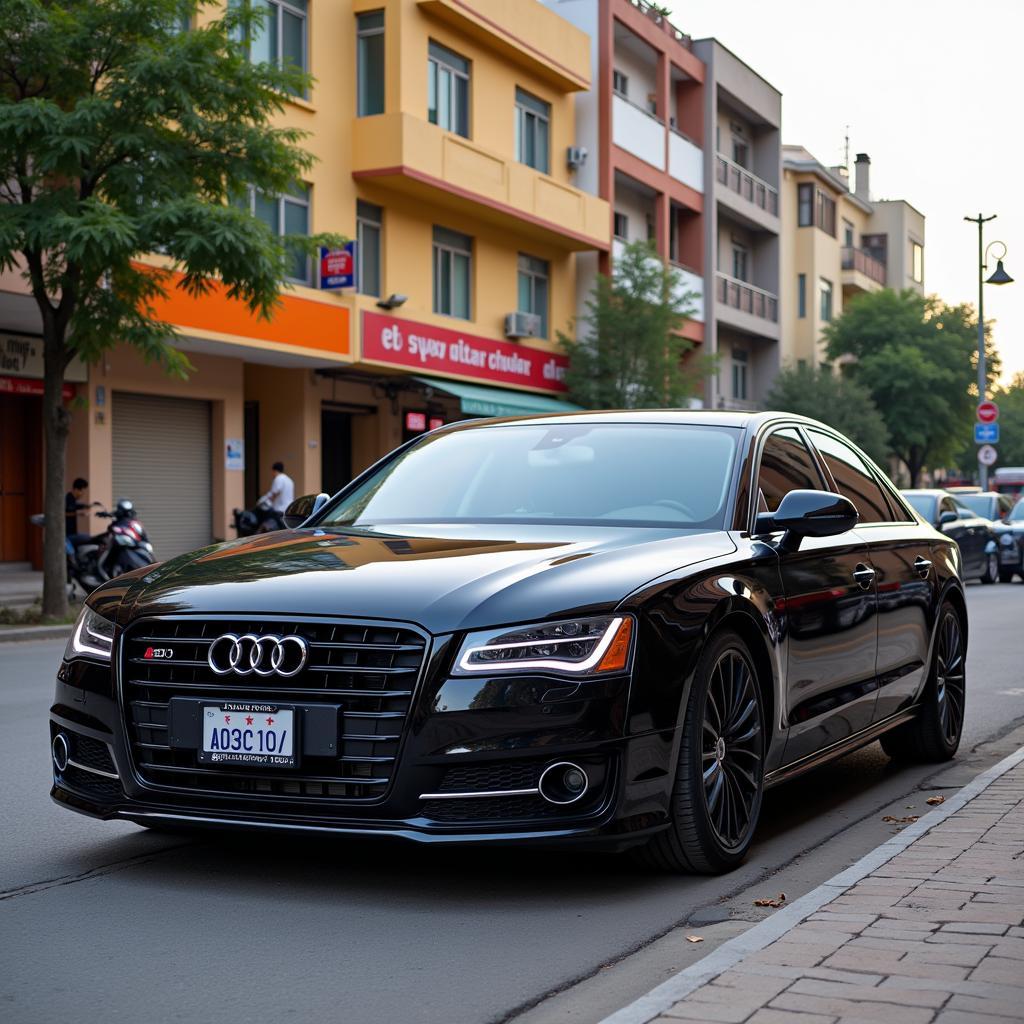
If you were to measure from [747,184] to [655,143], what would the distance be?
25.4 ft

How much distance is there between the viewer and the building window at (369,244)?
27.3 metres

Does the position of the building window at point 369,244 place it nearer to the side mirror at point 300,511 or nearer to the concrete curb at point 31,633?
the concrete curb at point 31,633

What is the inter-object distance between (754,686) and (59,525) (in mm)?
13075

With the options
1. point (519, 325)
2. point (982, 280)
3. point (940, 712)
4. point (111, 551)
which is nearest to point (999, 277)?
point (982, 280)

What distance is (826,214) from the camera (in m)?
54.2

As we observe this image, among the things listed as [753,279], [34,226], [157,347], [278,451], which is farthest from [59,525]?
[753,279]

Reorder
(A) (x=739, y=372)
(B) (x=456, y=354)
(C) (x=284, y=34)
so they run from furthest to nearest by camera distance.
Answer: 1. (A) (x=739, y=372)
2. (B) (x=456, y=354)
3. (C) (x=284, y=34)

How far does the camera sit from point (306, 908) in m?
4.68

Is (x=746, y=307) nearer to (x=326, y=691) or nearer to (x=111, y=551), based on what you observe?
(x=111, y=551)

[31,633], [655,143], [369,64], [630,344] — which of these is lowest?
[31,633]

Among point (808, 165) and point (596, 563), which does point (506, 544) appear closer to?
point (596, 563)

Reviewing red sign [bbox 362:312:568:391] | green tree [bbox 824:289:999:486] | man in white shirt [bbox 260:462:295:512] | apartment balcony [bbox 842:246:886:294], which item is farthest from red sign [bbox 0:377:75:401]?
apartment balcony [bbox 842:246:886:294]

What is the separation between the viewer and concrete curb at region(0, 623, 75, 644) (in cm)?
1541

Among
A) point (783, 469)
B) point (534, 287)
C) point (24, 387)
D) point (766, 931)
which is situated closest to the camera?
point (766, 931)
